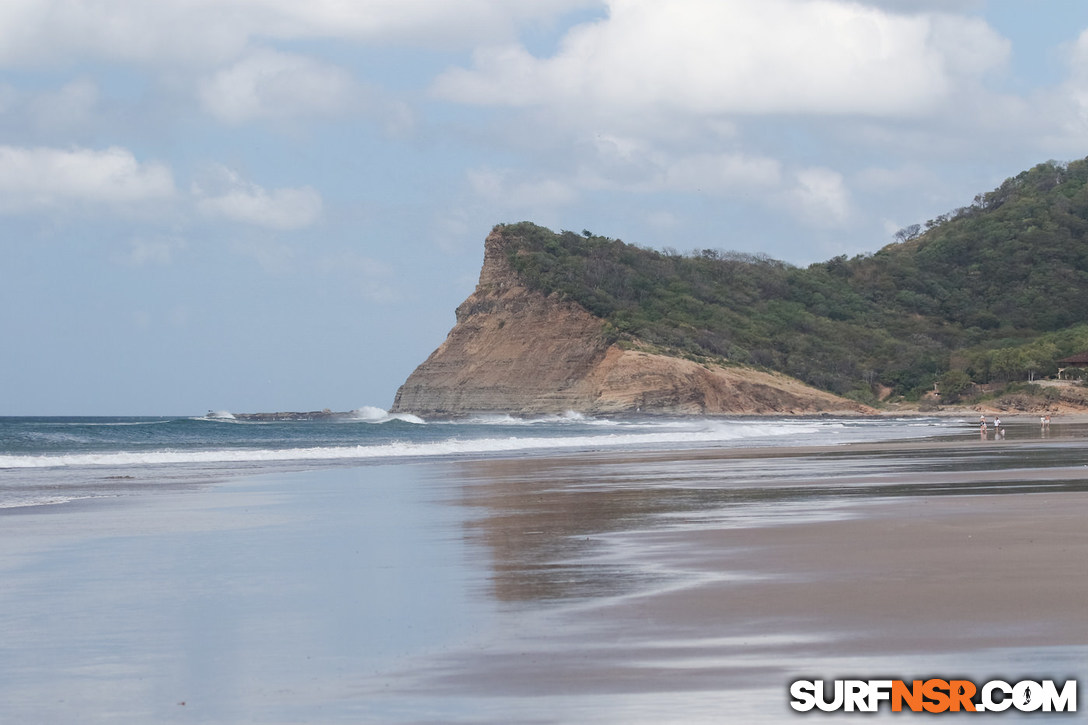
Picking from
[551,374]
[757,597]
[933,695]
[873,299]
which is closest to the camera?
[933,695]

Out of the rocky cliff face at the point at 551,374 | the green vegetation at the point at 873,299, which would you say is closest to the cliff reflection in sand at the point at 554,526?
the rocky cliff face at the point at 551,374

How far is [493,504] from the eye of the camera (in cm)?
1697

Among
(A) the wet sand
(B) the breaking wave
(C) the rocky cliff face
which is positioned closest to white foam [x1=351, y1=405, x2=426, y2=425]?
(C) the rocky cliff face

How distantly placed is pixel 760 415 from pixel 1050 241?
50.3 metres

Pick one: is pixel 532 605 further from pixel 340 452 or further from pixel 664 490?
pixel 340 452

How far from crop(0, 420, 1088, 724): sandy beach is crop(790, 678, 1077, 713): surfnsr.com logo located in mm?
139

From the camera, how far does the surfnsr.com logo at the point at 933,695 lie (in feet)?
17.8

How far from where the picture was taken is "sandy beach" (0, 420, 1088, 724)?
5953 millimetres

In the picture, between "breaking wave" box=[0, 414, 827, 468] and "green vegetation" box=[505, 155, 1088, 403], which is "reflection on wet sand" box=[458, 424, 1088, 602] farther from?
"green vegetation" box=[505, 155, 1088, 403]

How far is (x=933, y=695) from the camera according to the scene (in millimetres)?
5602

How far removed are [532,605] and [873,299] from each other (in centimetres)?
11631

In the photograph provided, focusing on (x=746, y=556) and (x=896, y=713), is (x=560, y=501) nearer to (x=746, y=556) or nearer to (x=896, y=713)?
(x=746, y=556)

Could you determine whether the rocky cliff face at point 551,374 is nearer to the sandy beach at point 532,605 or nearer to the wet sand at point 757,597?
the wet sand at point 757,597

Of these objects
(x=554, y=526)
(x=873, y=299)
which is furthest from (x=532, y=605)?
(x=873, y=299)
